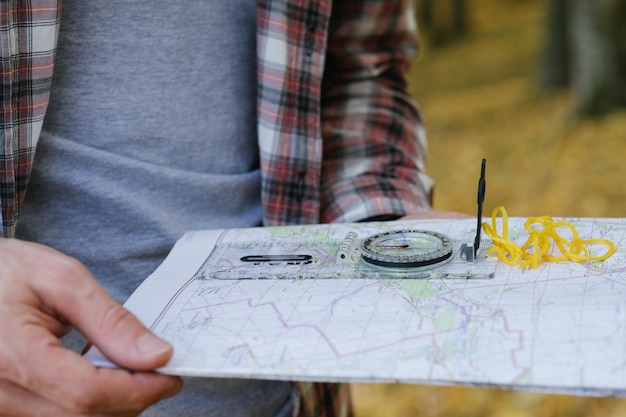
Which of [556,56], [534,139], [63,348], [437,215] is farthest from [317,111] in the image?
[556,56]

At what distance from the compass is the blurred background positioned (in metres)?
1.96

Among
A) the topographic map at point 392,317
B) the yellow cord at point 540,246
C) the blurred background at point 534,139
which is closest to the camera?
the topographic map at point 392,317

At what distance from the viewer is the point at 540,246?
37.3 inches

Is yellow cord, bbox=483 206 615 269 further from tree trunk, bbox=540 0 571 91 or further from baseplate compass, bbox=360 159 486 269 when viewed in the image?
tree trunk, bbox=540 0 571 91

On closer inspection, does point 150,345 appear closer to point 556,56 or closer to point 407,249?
point 407,249

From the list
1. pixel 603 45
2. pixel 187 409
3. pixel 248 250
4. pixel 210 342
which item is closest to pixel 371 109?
pixel 248 250

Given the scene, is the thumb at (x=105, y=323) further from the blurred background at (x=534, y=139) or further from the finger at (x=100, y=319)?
the blurred background at (x=534, y=139)

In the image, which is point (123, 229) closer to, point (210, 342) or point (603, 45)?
point (210, 342)

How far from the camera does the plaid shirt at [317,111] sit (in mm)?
987

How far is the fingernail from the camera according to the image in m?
0.74

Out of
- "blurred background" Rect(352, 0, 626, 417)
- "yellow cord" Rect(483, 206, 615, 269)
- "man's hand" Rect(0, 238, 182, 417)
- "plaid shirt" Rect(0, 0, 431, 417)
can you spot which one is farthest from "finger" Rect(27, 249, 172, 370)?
"blurred background" Rect(352, 0, 626, 417)

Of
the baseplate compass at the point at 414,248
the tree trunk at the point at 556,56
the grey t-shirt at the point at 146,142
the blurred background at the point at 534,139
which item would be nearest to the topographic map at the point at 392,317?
the baseplate compass at the point at 414,248

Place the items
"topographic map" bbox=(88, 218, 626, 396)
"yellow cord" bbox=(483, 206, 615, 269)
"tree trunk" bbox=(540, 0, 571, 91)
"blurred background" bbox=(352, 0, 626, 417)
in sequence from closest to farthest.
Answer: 1. "topographic map" bbox=(88, 218, 626, 396)
2. "yellow cord" bbox=(483, 206, 615, 269)
3. "blurred background" bbox=(352, 0, 626, 417)
4. "tree trunk" bbox=(540, 0, 571, 91)

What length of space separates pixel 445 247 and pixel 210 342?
311 mm
